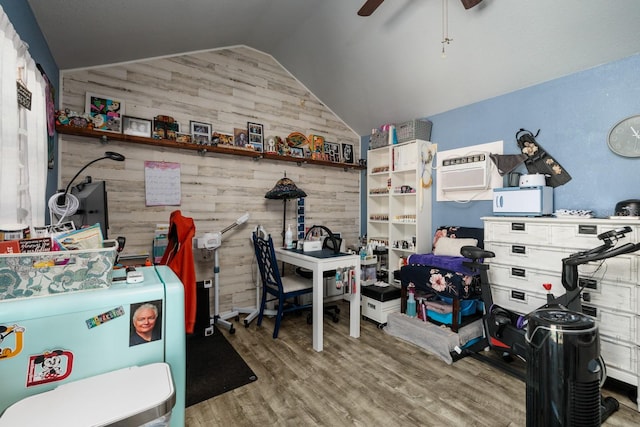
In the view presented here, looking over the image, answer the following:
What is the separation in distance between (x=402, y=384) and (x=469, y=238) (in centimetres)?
164

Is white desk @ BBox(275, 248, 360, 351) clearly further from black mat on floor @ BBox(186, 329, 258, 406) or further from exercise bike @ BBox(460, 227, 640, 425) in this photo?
exercise bike @ BBox(460, 227, 640, 425)

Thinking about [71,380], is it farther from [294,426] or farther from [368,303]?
[368,303]

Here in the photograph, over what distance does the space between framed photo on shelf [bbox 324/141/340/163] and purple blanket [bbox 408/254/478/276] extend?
1778 mm

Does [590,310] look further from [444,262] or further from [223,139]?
[223,139]

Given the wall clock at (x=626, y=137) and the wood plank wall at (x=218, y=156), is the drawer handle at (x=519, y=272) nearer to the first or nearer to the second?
the wall clock at (x=626, y=137)

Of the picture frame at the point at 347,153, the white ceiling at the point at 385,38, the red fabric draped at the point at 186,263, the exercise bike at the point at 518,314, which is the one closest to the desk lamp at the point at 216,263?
the red fabric draped at the point at 186,263

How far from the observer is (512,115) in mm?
2812

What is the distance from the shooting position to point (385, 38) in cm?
276

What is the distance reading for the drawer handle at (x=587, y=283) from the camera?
6.67 ft

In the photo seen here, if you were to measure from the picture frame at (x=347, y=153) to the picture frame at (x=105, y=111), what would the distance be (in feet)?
8.65

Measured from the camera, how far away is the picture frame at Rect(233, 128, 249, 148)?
3.33 metres

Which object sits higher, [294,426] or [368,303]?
[368,303]

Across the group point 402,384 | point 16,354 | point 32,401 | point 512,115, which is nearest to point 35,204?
point 16,354

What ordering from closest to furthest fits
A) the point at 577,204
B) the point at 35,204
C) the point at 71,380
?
the point at 71,380 → the point at 35,204 → the point at 577,204
